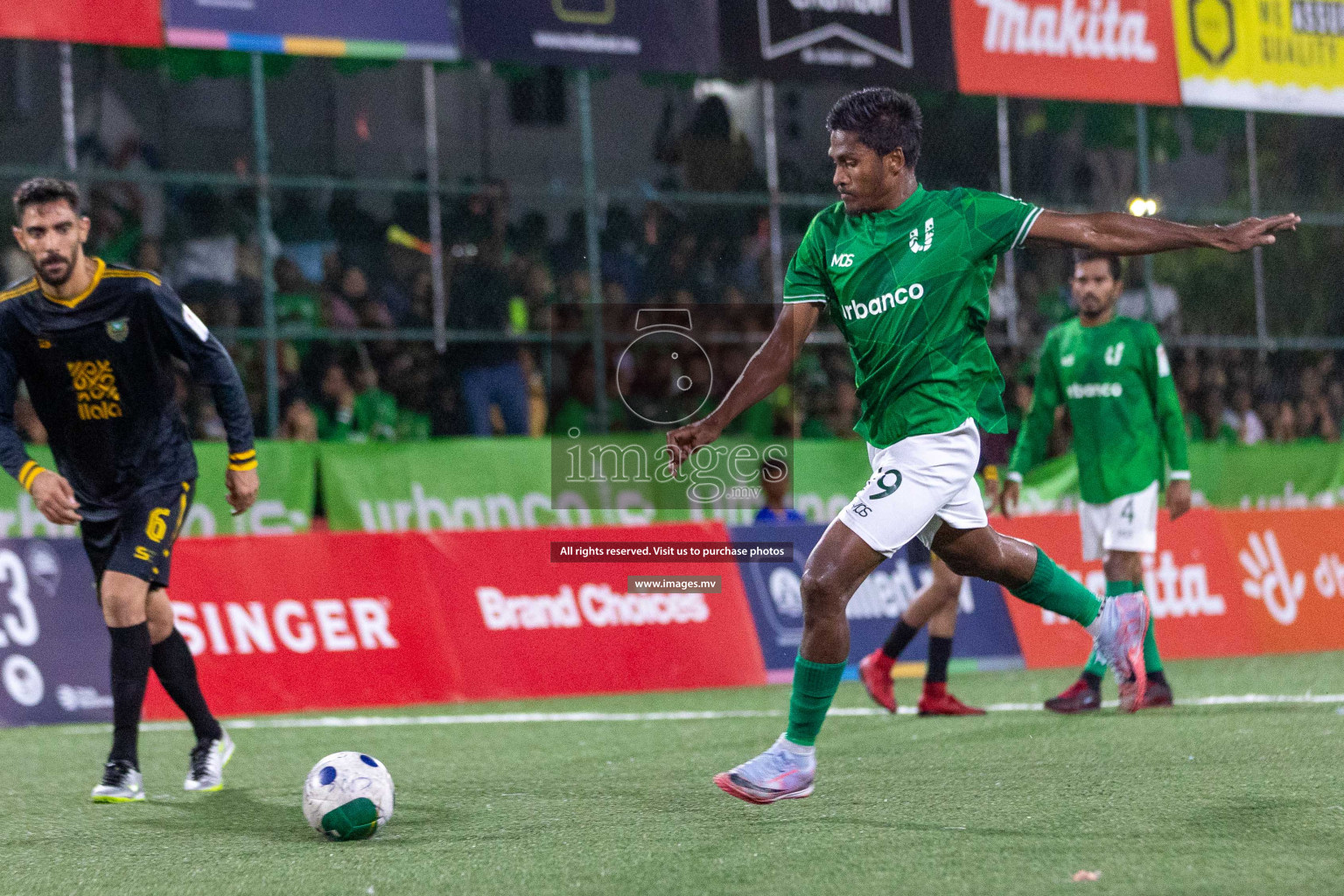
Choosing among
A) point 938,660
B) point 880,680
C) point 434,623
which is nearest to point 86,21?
point 434,623

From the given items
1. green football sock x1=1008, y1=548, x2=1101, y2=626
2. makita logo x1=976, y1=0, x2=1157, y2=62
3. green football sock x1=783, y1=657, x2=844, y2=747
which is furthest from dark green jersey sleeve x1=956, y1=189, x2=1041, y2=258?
makita logo x1=976, y1=0, x2=1157, y2=62

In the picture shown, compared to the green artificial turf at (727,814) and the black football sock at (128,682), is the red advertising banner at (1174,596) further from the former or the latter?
the black football sock at (128,682)

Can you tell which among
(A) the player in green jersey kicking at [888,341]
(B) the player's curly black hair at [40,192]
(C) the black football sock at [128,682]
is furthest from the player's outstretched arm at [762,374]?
(B) the player's curly black hair at [40,192]

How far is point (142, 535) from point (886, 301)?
285cm

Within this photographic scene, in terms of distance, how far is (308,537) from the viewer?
1007cm

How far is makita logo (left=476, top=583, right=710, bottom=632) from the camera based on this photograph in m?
10.4

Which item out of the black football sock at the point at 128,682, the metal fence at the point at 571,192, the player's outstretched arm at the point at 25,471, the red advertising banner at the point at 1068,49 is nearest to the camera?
the player's outstretched arm at the point at 25,471

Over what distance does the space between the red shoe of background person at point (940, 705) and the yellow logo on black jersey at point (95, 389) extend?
13.8 ft

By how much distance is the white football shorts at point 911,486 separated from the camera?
5.43 meters

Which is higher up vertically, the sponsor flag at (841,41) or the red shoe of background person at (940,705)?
Answer: the sponsor flag at (841,41)

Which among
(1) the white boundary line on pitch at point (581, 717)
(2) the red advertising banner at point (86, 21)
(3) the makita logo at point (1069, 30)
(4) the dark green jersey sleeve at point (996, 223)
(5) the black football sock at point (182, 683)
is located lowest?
(1) the white boundary line on pitch at point (581, 717)

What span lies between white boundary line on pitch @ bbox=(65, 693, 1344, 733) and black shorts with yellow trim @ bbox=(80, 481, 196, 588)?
258 cm

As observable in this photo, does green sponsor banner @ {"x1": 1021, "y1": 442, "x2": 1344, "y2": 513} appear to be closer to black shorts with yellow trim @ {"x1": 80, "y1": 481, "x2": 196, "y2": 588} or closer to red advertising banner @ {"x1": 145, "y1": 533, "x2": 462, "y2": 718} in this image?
red advertising banner @ {"x1": 145, "y1": 533, "x2": 462, "y2": 718}

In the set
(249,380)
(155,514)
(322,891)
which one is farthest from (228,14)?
(322,891)
